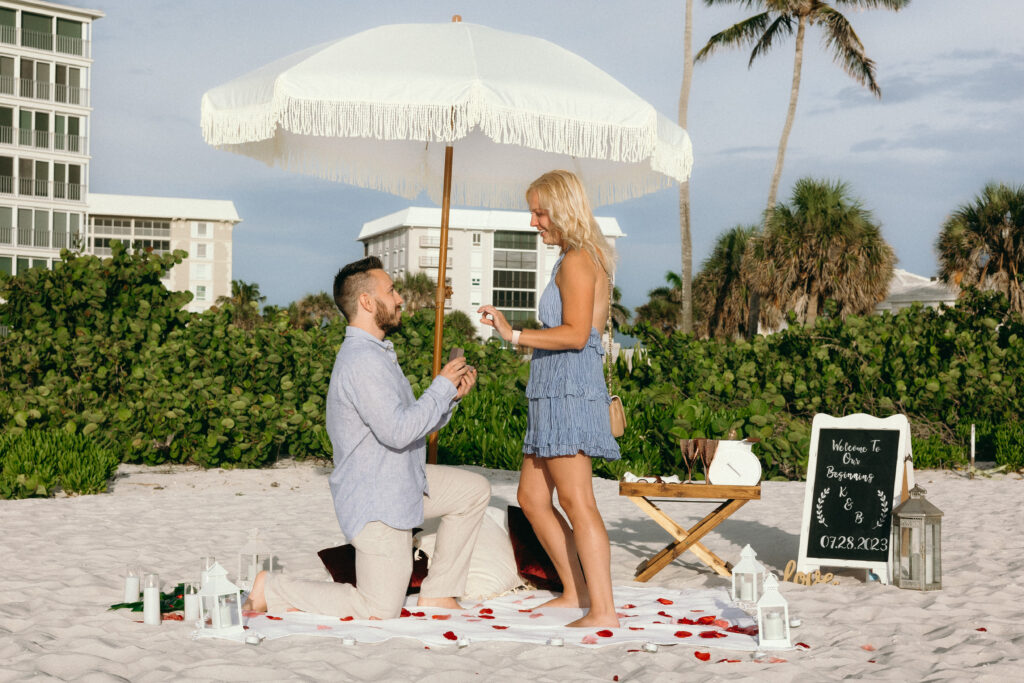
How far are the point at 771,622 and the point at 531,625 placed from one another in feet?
3.16

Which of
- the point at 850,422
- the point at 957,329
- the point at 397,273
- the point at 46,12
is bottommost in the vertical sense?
the point at 850,422

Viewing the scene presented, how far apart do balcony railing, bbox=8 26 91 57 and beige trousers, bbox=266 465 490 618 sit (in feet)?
170

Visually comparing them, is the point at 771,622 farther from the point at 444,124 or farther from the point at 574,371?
the point at 444,124

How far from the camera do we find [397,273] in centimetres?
8444

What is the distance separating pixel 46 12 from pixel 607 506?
50.5 m

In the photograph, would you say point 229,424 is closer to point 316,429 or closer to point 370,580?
point 316,429

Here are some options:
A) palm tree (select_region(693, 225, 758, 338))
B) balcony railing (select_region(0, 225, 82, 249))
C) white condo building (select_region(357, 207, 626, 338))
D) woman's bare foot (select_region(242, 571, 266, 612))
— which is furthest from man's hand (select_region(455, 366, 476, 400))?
white condo building (select_region(357, 207, 626, 338))

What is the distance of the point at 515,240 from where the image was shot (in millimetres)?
82875

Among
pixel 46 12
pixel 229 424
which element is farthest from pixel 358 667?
pixel 46 12

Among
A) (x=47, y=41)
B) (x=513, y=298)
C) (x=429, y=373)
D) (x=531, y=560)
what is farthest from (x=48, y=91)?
(x=531, y=560)

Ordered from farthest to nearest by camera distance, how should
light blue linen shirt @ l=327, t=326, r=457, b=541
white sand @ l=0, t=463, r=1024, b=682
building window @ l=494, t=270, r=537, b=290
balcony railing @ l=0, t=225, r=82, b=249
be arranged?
building window @ l=494, t=270, r=537, b=290 → balcony railing @ l=0, t=225, r=82, b=249 → light blue linen shirt @ l=327, t=326, r=457, b=541 → white sand @ l=0, t=463, r=1024, b=682

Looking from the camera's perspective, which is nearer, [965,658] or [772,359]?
[965,658]

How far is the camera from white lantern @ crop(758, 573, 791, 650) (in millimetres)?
3729

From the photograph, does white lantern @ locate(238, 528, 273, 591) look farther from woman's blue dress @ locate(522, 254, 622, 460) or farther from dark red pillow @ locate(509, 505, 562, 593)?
woman's blue dress @ locate(522, 254, 622, 460)
